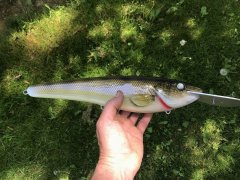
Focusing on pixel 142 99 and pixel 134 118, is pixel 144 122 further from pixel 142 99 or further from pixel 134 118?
pixel 142 99

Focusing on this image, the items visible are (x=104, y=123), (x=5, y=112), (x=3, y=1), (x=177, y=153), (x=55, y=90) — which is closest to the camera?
(x=104, y=123)

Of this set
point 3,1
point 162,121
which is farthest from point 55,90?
point 3,1

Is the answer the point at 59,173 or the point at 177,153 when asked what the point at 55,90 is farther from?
the point at 177,153

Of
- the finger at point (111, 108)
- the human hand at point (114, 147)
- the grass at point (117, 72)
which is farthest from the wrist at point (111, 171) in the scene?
the grass at point (117, 72)

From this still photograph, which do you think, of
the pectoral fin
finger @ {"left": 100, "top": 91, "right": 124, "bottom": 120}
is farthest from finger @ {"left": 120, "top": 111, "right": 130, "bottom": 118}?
finger @ {"left": 100, "top": 91, "right": 124, "bottom": 120}

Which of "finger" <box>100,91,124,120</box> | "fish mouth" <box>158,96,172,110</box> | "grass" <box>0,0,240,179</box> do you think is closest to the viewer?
"finger" <box>100,91,124,120</box>

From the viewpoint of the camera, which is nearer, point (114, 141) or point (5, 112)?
point (114, 141)

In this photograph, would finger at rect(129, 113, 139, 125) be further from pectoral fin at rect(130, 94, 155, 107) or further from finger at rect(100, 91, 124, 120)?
finger at rect(100, 91, 124, 120)
